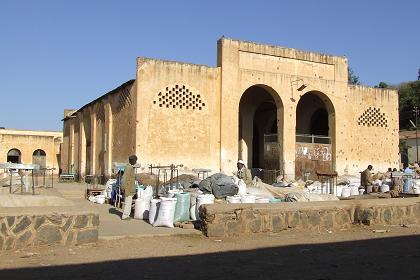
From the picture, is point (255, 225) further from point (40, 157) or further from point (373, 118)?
point (40, 157)

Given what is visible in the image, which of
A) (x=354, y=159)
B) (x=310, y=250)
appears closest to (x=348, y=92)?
(x=354, y=159)

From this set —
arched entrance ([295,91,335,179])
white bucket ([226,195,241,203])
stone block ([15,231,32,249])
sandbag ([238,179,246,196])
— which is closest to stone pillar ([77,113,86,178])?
arched entrance ([295,91,335,179])

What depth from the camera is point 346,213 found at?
10320 mm

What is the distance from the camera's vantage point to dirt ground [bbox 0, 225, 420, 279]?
5957 mm

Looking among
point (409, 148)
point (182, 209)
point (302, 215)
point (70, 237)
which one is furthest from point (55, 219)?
point (409, 148)

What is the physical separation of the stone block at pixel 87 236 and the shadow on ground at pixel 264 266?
138cm

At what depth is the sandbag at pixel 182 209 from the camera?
34.0 ft

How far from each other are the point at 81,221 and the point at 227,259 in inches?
100.0

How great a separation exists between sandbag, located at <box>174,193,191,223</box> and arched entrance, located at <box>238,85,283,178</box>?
14260 mm

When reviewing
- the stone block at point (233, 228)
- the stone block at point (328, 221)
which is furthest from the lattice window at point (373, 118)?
the stone block at point (233, 228)

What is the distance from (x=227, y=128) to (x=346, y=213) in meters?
12.6

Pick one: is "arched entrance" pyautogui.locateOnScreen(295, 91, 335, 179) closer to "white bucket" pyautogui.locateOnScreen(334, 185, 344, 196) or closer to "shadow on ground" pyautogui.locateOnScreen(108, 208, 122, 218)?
"white bucket" pyautogui.locateOnScreen(334, 185, 344, 196)

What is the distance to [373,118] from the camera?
2695 centimetres

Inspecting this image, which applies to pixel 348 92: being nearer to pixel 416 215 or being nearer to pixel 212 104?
pixel 212 104
